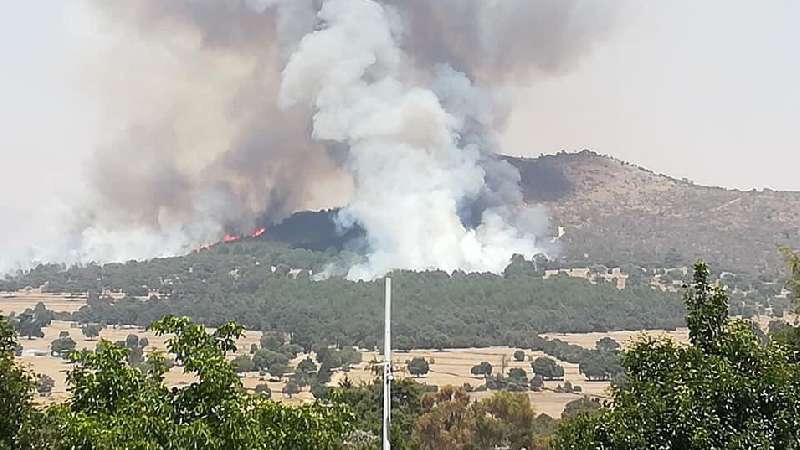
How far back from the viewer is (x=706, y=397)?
754 cm

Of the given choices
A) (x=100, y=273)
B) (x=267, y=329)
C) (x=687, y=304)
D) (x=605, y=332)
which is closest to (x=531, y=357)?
(x=605, y=332)

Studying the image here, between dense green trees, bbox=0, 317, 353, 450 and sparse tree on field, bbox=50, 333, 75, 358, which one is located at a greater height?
sparse tree on field, bbox=50, 333, 75, 358

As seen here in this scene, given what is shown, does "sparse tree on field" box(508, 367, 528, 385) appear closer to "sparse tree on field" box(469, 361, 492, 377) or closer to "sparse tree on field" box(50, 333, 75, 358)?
"sparse tree on field" box(469, 361, 492, 377)

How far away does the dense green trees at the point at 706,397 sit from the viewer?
291 inches

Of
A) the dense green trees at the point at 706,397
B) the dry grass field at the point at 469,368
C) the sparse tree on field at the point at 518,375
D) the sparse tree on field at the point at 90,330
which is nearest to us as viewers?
the dense green trees at the point at 706,397

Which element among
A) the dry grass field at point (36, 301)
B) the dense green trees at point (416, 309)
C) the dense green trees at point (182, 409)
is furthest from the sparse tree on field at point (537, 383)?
the dense green trees at point (182, 409)

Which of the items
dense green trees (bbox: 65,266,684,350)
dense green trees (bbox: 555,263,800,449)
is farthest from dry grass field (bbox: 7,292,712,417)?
dense green trees (bbox: 555,263,800,449)

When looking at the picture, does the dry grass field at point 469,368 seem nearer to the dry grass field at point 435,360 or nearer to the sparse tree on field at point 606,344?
the dry grass field at point 435,360

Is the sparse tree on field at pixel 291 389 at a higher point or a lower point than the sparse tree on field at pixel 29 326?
lower

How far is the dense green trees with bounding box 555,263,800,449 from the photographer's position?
24.2 feet

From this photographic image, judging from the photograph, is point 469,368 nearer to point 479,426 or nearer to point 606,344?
point 606,344

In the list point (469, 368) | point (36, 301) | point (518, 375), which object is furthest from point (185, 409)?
point (36, 301)

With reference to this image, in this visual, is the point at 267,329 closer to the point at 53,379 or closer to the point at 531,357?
the point at 531,357

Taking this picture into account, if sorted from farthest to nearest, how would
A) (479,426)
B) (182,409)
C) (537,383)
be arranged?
(537,383) → (479,426) → (182,409)
